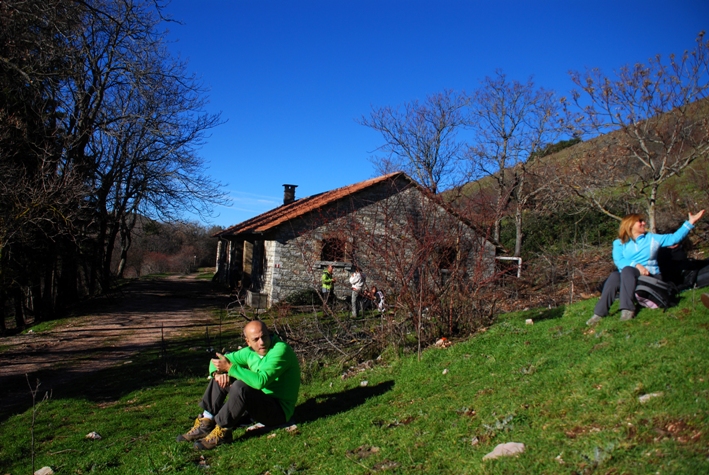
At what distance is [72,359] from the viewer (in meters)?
11.8

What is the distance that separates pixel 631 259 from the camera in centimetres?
651

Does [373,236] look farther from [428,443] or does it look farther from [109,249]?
[109,249]

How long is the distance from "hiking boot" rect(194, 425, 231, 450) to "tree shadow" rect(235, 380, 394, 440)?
7.2 inches

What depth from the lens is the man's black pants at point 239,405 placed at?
5129 mm

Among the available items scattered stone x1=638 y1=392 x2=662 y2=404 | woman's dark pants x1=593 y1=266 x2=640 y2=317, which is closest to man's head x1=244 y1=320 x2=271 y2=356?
scattered stone x1=638 y1=392 x2=662 y2=404

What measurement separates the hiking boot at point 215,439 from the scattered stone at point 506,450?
2730 mm

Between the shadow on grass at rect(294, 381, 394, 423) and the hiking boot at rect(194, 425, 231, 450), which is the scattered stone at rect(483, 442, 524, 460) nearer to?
the shadow on grass at rect(294, 381, 394, 423)

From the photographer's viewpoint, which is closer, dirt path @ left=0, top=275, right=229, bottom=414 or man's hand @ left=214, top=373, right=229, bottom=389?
man's hand @ left=214, top=373, right=229, bottom=389

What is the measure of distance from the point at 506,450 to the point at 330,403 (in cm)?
292

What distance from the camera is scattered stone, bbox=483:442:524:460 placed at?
3.63 m

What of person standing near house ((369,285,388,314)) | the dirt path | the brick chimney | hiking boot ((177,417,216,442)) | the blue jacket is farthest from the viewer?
the brick chimney

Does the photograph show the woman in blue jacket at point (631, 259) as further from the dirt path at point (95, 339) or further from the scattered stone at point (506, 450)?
the dirt path at point (95, 339)

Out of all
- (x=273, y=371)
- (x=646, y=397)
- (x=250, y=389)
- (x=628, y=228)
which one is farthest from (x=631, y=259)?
(x=250, y=389)

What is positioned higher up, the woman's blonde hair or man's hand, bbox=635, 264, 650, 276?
the woman's blonde hair
